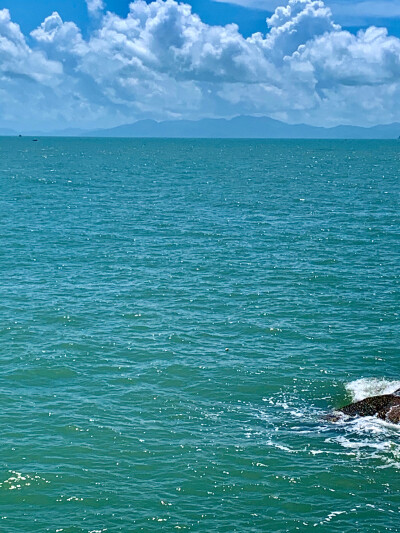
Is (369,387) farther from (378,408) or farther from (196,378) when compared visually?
(196,378)

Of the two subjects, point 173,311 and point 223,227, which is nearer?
point 173,311

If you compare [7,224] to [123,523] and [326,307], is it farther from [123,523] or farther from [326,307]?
[123,523]

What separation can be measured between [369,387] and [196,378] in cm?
1208

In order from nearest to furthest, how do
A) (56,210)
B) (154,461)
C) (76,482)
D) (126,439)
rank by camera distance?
(76,482), (154,461), (126,439), (56,210)

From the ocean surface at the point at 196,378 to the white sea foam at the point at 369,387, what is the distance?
19 cm

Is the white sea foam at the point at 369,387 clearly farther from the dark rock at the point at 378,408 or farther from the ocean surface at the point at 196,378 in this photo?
the dark rock at the point at 378,408

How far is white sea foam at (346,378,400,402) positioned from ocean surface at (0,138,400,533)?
0.19 m

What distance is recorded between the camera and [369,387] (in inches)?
1737

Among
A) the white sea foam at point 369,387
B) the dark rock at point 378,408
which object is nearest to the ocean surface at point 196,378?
the white sea foam at point 369,387

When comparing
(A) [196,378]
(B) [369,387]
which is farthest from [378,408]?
(A) [196,378]

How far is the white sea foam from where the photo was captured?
43.1 meters

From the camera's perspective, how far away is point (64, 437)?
121 ft

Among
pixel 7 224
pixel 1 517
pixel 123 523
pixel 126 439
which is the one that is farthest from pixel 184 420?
pixel 7 224

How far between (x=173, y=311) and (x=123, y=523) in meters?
29.7
